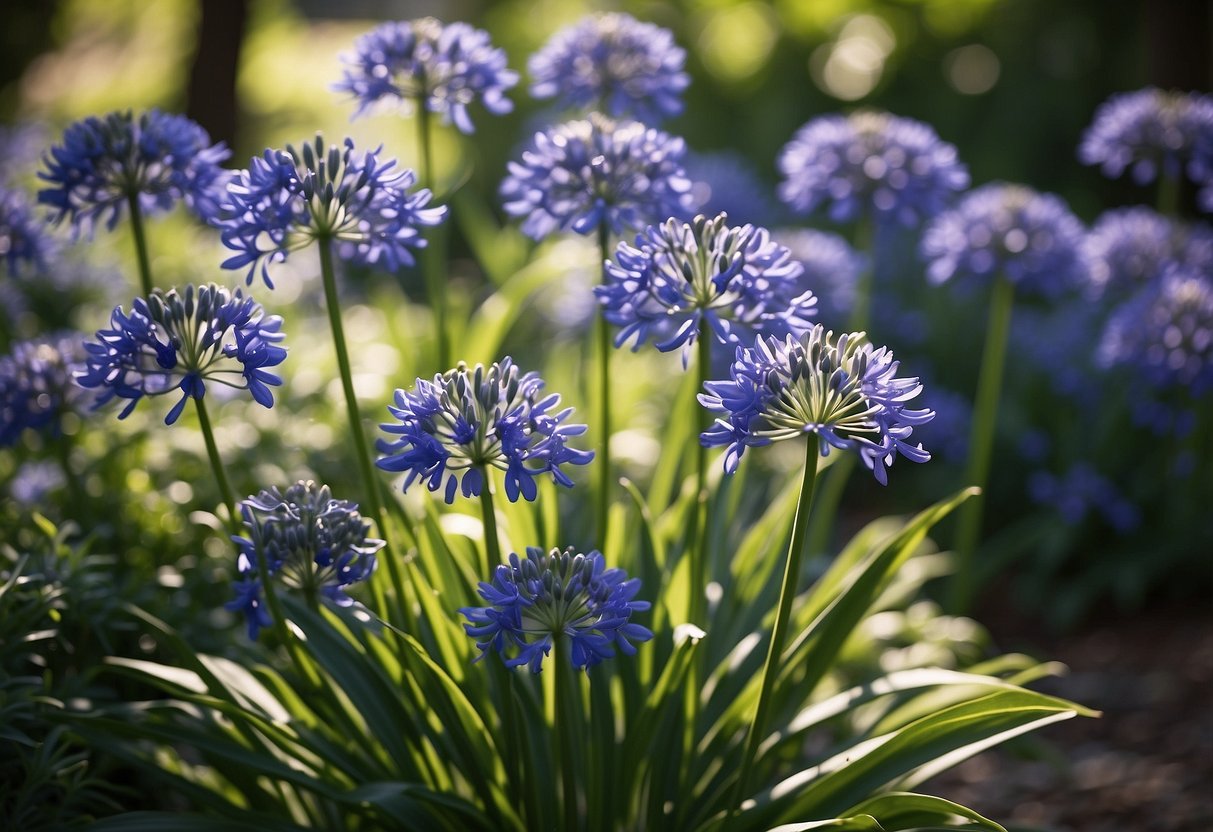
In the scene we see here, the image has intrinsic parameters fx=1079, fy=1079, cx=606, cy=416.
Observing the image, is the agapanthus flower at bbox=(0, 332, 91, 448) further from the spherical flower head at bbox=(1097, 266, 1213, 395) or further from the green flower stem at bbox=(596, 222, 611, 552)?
the spherical flower head at bbox=(1097, 266, 1213, 395)

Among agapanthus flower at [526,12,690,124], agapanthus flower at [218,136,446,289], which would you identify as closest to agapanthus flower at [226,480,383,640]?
agapanthus flower at [218,136,446,289]

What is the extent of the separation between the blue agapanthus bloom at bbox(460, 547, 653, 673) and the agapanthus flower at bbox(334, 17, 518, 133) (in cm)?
124

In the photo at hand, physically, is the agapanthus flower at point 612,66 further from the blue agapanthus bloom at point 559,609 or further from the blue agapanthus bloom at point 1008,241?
the blue agapanthus bloom at point 559,609

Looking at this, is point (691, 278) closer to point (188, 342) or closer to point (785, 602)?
point (785, 602)

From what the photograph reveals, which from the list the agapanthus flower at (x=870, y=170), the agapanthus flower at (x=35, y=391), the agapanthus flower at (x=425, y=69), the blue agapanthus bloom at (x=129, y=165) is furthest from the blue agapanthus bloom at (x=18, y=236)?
the agapanthus flower at (x=870, y=170)

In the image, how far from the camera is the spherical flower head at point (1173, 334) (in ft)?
11.7

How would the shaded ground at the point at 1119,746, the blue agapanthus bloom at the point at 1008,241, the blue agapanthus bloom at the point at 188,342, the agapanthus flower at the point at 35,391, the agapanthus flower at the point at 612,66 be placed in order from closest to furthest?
the blue agapanthus bloom at the point at 188,342, the agapanthus flower at the point at 35,391, the agapanthus flower at the point at 612,66, the shaded ground at the point at 1119,746, the blue agapanthus bloom at the point at 1008,241

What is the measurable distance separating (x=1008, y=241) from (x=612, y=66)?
1439 millimetres

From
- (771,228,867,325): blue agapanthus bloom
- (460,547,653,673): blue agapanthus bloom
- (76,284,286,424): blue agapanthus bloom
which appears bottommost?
(460,547,653,673): blue agapanthus bloom

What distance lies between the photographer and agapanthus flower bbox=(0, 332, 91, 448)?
2.61 metres

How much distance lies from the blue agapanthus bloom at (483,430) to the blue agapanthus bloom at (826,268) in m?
2.98

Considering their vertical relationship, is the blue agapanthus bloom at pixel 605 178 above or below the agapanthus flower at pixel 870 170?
below

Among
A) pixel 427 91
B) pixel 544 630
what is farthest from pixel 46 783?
pixel 427 91

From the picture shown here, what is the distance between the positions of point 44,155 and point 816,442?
176cm
